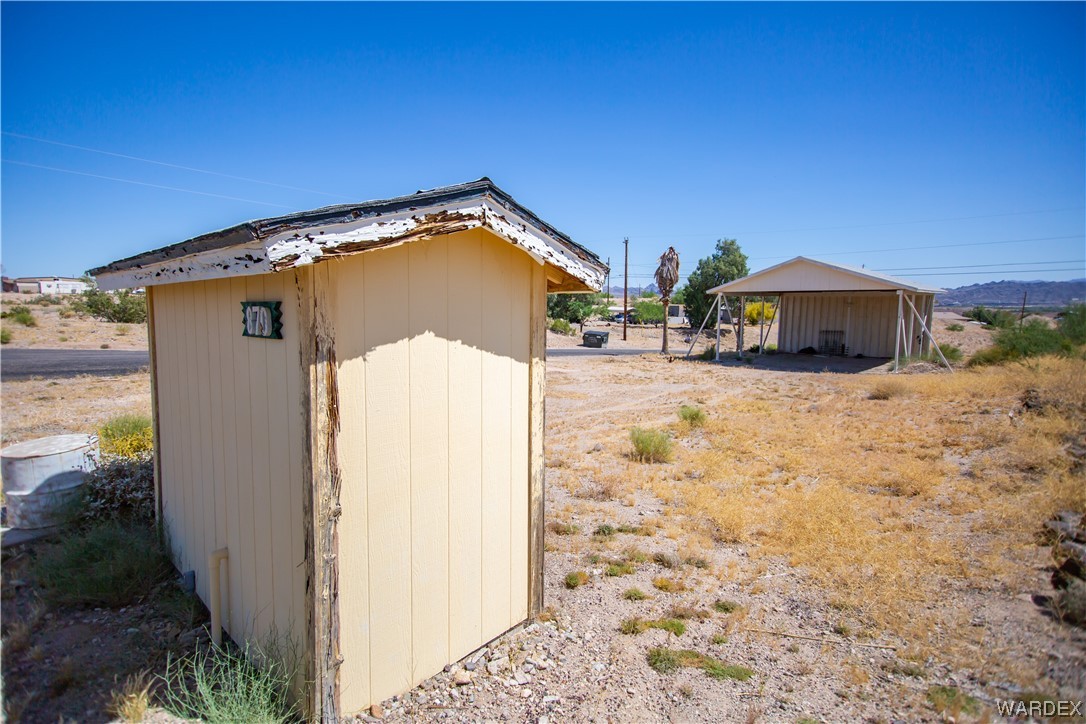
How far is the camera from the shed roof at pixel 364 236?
222 centimetres

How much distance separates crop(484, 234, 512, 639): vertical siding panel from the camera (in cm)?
337

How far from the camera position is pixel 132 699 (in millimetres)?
2814

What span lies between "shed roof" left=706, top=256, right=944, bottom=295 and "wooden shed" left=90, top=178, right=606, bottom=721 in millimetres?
19067

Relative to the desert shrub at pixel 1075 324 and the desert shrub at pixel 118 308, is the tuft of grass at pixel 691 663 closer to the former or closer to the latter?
the desert shrub at pixel 1075 324

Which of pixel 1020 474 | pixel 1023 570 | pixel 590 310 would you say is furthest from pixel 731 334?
pixel 1023 570

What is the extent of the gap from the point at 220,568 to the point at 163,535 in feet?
5.24

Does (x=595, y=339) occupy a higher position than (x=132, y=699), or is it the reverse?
(x=595, y=339)

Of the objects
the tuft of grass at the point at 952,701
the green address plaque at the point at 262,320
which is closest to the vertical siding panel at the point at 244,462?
the green address plaque at the point at 262,320

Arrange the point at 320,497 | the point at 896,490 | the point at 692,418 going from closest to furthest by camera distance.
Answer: the point at 320,497 < the point at 896,490 < the point at 692,418

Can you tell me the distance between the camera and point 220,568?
3.52 meters

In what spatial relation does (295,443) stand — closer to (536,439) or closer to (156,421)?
(536,439)

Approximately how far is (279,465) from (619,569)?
115 inches

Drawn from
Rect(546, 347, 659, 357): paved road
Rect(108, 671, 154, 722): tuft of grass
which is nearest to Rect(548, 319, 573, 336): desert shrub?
Rect(546, 347, 659, 357): paved road

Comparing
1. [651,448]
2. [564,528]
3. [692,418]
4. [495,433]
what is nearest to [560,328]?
[692,418]
